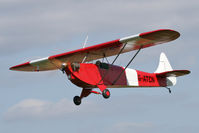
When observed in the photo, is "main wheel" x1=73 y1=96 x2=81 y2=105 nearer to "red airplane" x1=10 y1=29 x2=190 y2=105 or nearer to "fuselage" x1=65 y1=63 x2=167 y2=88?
"red airplane" x1=10 y1=29 x2=190 y2=105

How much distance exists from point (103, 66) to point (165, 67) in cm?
696

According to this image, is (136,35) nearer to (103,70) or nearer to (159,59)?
(103,70)

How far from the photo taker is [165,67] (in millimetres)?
26688

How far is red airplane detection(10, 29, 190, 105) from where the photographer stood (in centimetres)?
1936

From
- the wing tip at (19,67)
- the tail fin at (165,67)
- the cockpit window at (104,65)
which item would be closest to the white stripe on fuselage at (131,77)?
the cockpit window at (104,65)

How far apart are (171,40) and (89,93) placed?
4.87 metres

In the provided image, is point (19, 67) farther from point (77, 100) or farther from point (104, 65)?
point (104, 65)

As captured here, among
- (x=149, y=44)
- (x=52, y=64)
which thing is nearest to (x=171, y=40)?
(x=149, y=44)

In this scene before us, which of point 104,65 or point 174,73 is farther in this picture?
point 174,73

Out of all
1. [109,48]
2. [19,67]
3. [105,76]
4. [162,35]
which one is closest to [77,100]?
[105,76]

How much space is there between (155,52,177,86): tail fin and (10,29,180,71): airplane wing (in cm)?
520

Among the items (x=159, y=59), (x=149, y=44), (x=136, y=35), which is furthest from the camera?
(x=159, y=59)

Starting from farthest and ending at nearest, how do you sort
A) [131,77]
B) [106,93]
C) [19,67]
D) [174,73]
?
[174,73] < [19,67] < [131,77] < [106,93]

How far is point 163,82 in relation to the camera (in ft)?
82.9
